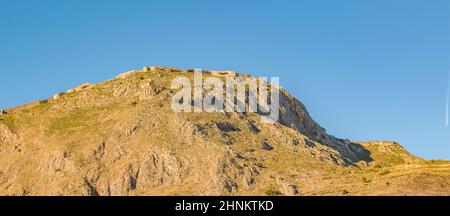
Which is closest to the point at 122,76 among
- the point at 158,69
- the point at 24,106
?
the point at 158,69

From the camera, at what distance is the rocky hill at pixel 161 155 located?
5394 inches

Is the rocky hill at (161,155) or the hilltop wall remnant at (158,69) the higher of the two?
the hilltop wall remnant at (158,69)

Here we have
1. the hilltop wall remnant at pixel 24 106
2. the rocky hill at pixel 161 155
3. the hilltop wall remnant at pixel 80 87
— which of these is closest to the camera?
the rocky hill at pixel 161 155

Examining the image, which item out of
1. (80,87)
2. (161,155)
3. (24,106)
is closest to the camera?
(161,155)

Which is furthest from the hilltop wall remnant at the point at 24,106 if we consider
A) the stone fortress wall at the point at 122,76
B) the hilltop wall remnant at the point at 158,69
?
the hilltop wall remnant at the point at 158,69

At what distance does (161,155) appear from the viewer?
→ 477 feet

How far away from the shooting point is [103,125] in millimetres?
159750

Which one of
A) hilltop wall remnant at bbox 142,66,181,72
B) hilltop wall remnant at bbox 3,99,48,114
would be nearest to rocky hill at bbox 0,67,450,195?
hilltop wall remnant at bbox 3,99,48,114

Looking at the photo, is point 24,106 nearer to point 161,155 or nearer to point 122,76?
point 122,76

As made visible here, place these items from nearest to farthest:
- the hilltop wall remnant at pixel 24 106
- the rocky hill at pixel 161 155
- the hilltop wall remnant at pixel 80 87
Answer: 1. the rocky hill at pixel 161 155
2. the hilltop wall remnant at pixel 24 106
3. the hilltop wall remnant at pixel 80 87

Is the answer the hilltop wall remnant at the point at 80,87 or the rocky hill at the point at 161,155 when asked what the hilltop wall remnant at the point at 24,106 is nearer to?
the rocky hill at the point at 161,155

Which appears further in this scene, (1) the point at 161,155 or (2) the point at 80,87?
(2) the point at 80,87

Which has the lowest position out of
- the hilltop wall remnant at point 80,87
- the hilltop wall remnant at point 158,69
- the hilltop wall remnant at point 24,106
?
the hilltop wall remnant at point 24,106

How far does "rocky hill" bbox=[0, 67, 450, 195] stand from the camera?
137m
